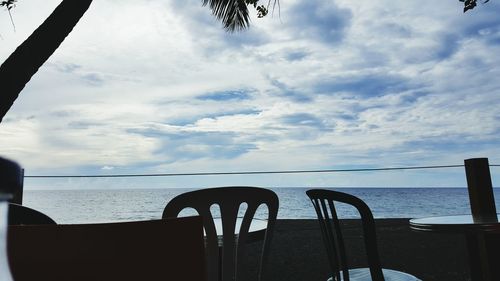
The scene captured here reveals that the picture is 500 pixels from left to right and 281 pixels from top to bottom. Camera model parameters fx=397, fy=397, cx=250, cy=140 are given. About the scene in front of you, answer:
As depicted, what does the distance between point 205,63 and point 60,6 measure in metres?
9.43

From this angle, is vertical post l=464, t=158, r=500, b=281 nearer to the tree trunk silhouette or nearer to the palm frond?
the tree trunk silhouette

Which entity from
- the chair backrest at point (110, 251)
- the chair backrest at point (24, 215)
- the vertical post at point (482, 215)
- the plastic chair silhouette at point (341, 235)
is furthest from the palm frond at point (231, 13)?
the chair backrest at point (110, 251)

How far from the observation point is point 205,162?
2494 centimetres

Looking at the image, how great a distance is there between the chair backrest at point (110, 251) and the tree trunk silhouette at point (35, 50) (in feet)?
11.9

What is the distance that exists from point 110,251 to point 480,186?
316 cm

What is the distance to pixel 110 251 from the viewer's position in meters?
0.67

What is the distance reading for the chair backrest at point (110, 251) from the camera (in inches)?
25.8

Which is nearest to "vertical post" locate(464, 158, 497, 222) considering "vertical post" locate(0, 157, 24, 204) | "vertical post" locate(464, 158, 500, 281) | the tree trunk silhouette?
"vertical post" locate(464, 158, 500, 281)

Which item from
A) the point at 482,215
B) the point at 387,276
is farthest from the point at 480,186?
the point at 387,276

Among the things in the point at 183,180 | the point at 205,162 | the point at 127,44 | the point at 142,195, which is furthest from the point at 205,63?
the point at 142,195

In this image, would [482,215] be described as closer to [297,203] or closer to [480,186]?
[480,186]

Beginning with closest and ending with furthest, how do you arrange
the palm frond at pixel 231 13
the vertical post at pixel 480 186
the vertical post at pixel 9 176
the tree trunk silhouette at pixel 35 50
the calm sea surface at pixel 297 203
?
1. the vertical post at pixel 9 176
2. the vertical post at pixel 480 186
3. the tree trunk silhouette at pixel 35 50
4. the palm frond at pixel 231 13
5. the calm sea surface at pixel 297 203

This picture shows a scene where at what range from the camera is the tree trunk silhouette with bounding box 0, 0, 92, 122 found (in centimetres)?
371

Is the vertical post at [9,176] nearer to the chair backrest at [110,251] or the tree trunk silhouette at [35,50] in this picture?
the chair backrest at [110,251]
